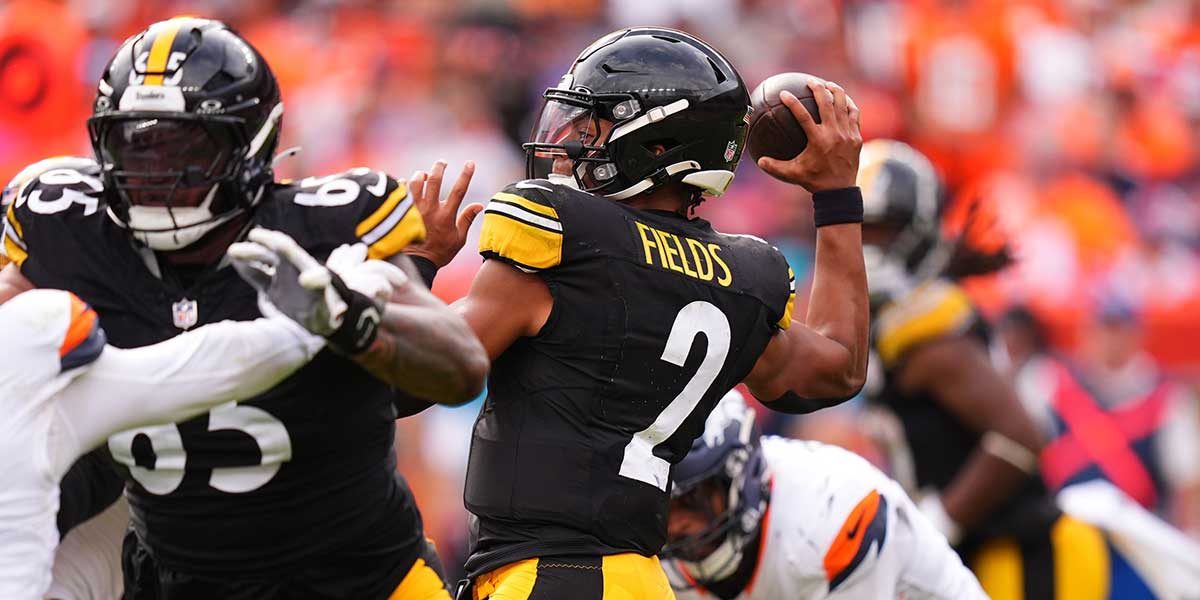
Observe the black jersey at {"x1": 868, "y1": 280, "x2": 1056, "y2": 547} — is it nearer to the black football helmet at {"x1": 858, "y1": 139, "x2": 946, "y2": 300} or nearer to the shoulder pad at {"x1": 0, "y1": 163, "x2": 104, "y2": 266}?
the black football helmet at {"x1": 858, "y1": 139, "x2": 946, "y2": 300}

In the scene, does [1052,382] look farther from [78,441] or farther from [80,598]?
[78,441]

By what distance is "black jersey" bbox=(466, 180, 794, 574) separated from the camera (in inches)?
140

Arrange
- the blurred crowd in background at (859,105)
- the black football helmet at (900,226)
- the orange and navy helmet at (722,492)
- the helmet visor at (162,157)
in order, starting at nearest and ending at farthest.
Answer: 1. the helmet visor at (162,157)
2. the orange and navy helmet at (722,492)
3. the black football helmet at (900,226)
4. the blurred crowd in background at (859,105)

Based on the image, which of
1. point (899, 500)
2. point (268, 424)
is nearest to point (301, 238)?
point (268, 424)

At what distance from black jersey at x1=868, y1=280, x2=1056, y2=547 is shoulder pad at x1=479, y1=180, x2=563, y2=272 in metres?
2.83

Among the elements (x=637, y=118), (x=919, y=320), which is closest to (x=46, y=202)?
(x=637, y=118)

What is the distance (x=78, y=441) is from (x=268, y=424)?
19.3 inches

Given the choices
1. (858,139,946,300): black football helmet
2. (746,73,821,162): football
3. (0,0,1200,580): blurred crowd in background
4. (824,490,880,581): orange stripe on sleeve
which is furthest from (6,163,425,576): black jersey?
(0,0,1200,580): blurred crowd in background

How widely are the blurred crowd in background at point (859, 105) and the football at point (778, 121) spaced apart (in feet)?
13.7

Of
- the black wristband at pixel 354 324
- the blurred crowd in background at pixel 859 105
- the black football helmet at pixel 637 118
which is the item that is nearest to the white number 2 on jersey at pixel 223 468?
the black wristband at pixel 354 324

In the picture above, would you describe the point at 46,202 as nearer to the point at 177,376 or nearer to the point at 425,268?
the point at 177,376

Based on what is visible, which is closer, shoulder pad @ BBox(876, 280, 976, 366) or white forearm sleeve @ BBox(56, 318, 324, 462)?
white forearm sleeve @ BBox(56, 318, 324, 462)

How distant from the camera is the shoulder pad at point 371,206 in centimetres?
355

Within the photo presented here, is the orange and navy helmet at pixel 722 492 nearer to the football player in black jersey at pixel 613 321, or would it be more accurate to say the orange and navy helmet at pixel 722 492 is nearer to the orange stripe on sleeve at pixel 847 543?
the orange stripe on sleeve at pixel 847 543
